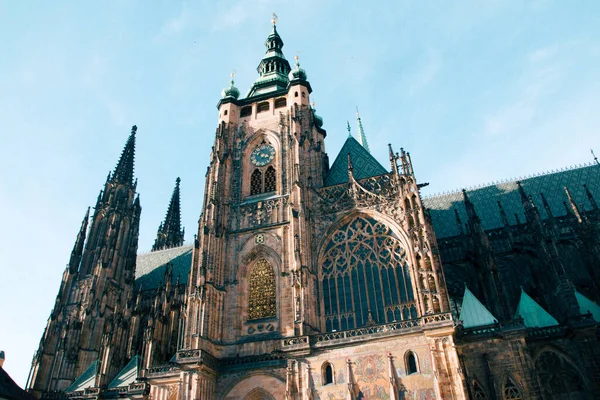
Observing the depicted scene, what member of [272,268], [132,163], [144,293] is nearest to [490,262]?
[272,268]

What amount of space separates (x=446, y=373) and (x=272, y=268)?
34.3 ft

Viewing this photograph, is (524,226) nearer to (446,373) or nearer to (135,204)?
(446,373)

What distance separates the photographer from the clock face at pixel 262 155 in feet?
97.6

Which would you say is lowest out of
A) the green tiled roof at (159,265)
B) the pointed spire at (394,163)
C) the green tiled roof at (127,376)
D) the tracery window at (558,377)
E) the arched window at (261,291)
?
the tracery window at (558,377)

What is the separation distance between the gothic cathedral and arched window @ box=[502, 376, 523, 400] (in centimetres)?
13

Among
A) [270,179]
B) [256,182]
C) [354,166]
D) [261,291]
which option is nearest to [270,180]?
[270,179]

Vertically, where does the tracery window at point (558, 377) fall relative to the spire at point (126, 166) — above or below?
below

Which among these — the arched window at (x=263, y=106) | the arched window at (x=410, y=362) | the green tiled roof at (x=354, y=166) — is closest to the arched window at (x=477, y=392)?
the arched window at (x=410, y=362)

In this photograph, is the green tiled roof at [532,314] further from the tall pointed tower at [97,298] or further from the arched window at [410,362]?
the tall pointed tower at [97,298]

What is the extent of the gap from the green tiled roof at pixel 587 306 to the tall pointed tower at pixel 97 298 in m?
26.7

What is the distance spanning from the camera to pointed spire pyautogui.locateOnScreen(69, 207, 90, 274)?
38.6 m

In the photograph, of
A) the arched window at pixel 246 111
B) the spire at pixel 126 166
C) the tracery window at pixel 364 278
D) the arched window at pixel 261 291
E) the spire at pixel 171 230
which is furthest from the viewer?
the spire at pixel 171 230

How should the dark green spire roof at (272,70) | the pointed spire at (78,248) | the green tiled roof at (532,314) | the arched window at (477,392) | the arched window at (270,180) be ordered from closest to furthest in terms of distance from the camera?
the arched window at (477,392) → the green tiled roof at (532,314) → the arched window at (270,180) → the dark green spire roof at (272,70) → the pointed spire at (78,248)

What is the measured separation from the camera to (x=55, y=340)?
34.8 m
